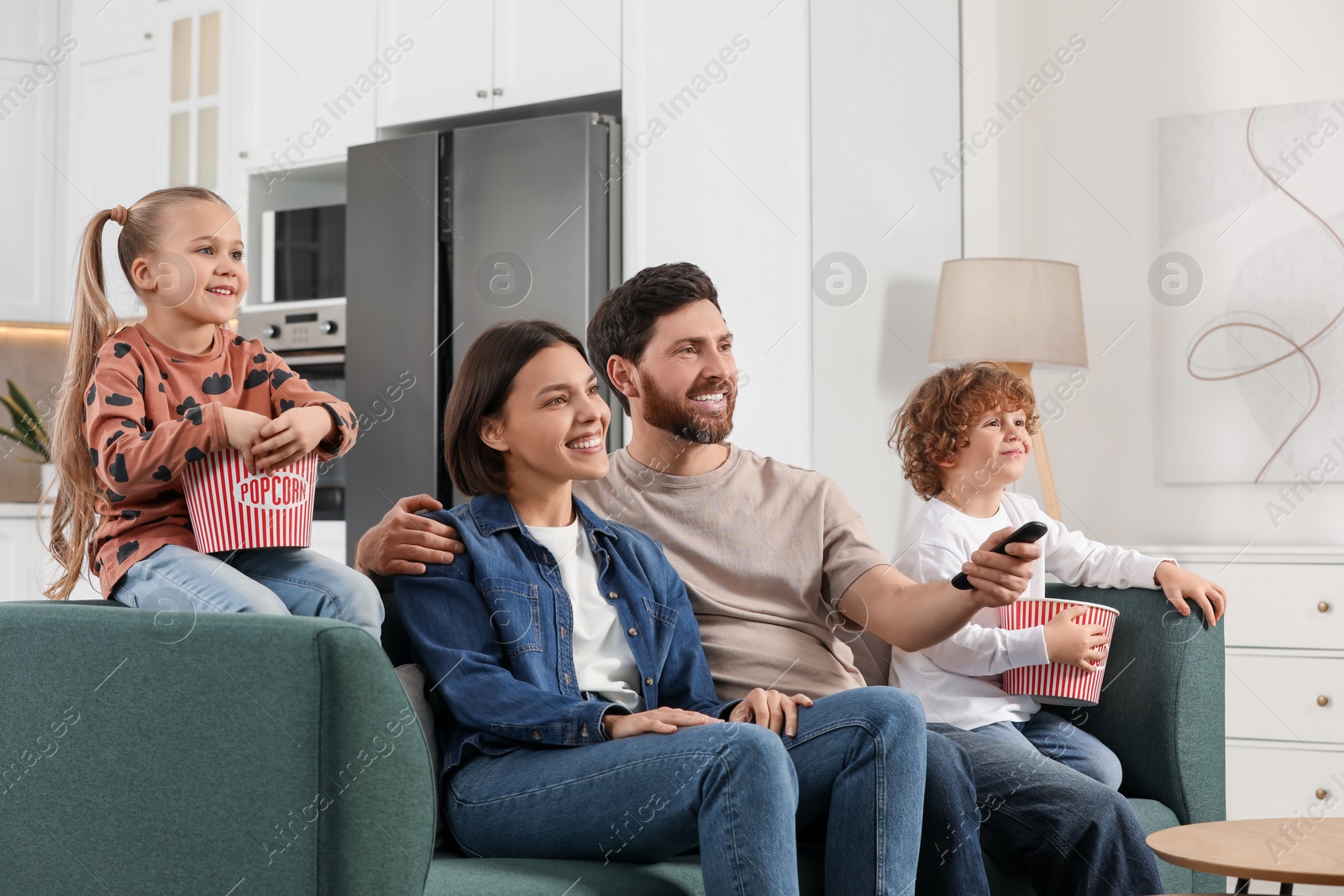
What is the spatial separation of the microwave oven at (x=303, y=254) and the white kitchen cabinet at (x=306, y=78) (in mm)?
174

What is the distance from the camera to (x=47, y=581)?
400 cm

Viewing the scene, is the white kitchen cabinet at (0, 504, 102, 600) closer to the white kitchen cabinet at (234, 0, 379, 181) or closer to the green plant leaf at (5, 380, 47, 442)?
the green plant leaf at (5, 380, 47, 442)

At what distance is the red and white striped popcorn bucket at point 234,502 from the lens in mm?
1437

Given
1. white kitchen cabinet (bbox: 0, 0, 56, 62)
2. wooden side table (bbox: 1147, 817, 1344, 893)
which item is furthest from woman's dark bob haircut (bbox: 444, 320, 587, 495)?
white kitchen cabinet (bbox: 0, 0, 56, 62)

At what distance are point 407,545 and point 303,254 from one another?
2.52 metres

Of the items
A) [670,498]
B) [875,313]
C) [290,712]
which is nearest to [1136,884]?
[670,498]

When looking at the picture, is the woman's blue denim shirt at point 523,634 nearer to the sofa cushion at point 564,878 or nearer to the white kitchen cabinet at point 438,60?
the sofa cushion at point 564,878

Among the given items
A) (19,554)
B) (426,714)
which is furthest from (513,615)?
(19,554)

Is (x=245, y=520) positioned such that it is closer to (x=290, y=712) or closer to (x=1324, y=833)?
(x=290, y=712)

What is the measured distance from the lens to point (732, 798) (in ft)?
4.10

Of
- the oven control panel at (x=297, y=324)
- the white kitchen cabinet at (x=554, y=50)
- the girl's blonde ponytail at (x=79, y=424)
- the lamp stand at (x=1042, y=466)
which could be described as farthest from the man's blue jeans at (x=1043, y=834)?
the oven control panel at (x=297, y=324)

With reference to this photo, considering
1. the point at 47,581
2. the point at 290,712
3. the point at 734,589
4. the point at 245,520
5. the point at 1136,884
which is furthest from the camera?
the point at 47,581

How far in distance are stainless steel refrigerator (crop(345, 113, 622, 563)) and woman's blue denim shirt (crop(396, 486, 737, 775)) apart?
63.0 inches

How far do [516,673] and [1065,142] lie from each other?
8.68 feet
